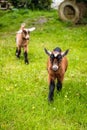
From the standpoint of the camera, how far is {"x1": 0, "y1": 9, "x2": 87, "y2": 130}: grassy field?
26.9 ft

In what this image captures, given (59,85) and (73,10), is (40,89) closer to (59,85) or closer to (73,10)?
(59,85)

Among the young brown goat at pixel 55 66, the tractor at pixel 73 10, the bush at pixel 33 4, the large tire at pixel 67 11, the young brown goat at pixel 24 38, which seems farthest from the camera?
the bush at pixel 33 4

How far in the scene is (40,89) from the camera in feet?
33.4

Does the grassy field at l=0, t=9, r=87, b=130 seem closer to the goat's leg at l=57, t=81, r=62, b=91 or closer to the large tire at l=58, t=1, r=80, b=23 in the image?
the goat's leg at l=57, t=81, r=62, b=91

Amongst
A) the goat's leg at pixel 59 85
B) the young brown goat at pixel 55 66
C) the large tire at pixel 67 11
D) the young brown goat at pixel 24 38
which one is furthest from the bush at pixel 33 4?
the goat's leg at pixel 59 85

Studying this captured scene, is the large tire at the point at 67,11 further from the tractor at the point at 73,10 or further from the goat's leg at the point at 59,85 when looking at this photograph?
the goat's leg at the point at 59,85

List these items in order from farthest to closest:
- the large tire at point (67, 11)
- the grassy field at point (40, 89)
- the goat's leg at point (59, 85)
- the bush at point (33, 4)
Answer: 1. the bush at point (33, 4)
2. the large tire at point (67, 11)
3. the goat's leg at point (59, 85)
4. the grassy field at point (40, 89)

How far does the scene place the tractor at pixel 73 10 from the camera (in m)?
21.4

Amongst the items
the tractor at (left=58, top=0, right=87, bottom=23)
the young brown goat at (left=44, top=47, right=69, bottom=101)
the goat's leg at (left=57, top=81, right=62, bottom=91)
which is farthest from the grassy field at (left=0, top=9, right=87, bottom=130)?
the tractor at (left=58, top=0, right=87, bottom=23)

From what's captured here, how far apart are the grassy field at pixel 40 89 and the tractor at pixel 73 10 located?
296 centimetres

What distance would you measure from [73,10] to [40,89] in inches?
485

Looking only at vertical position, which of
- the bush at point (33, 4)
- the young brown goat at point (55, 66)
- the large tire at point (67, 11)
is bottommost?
the bush at point (33, 4)

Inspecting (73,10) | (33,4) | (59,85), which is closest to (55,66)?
(59,85)

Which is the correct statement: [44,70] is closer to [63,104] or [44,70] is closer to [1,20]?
[63,104]
